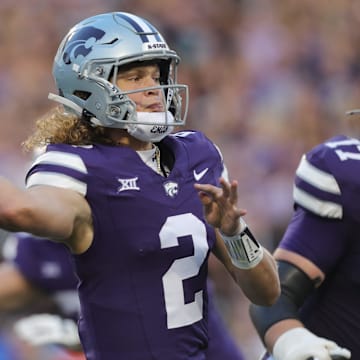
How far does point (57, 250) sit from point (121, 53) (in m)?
1.35

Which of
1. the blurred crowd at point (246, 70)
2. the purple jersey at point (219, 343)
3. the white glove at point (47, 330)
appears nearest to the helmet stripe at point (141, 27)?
the purple jersey at point (219, 343)

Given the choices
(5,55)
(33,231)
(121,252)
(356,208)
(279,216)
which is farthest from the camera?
(5,55)

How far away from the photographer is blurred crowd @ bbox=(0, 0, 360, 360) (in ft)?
21.4

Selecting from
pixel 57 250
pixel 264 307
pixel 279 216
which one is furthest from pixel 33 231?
pixel 279 216

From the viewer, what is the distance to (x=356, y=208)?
123 inches

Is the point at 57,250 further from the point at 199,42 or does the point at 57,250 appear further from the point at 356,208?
the point at 199,42

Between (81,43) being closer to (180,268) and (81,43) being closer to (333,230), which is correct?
(180,268)

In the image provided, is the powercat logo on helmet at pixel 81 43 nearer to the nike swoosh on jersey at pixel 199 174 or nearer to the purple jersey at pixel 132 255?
the purple jersey at pixel 132 255

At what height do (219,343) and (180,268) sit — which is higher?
(180,268)

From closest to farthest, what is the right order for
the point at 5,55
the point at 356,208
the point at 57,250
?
1. the point at 356,208
2. the point at 57,250
3. the point at 5,55

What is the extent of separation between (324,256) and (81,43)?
93 cm

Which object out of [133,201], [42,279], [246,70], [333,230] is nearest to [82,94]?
[133,201]

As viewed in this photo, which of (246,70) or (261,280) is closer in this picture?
(261,280)

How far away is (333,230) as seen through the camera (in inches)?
124
